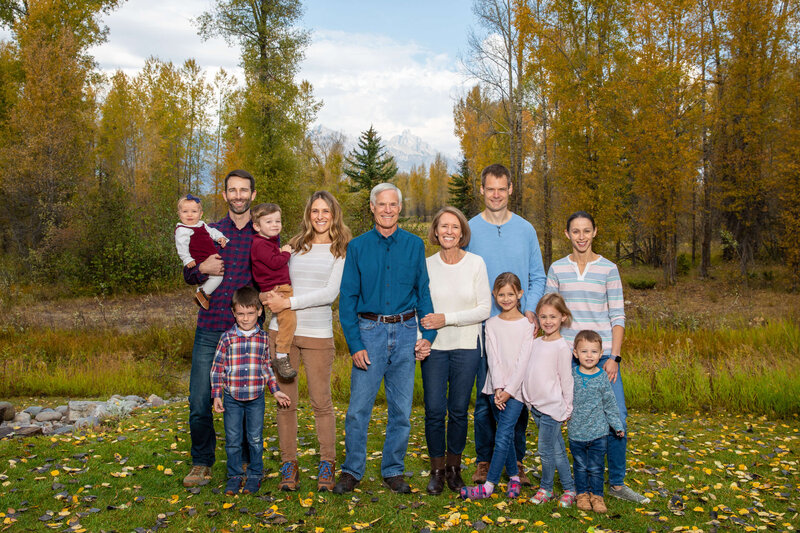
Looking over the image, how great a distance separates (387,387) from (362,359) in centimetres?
36

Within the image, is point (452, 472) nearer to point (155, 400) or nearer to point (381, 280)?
point (381, 280)

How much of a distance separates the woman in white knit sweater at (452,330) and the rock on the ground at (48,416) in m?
5.83

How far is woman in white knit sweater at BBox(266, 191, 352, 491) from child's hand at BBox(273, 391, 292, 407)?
0.05 m

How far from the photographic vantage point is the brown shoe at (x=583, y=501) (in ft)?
13.3

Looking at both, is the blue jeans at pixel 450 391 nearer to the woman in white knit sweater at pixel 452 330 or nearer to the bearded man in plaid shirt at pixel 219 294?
the woman in white knit sweater at pixel 452 330

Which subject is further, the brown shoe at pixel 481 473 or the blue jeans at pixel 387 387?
the brown shoe at pixel 481 473

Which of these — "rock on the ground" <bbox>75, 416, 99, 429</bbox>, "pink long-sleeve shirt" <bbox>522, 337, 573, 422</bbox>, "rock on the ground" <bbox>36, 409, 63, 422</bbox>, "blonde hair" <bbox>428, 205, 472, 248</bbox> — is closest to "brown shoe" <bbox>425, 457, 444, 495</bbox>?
"pink long-sleeve shirt" <bbox>522, 337, 573, 422</bbox>

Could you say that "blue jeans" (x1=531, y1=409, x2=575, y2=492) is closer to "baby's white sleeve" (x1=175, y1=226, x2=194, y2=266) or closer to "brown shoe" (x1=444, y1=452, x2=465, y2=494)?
"brown shoe" (x1=444, y1=452, x2=465, y2=494)

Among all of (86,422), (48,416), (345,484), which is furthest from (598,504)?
(48,416)

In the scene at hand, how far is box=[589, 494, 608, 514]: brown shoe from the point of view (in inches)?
159

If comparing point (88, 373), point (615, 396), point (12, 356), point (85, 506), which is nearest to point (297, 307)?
point (85, 506)

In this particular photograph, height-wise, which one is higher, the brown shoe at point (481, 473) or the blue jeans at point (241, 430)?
the blue jeans at point (241, 430)

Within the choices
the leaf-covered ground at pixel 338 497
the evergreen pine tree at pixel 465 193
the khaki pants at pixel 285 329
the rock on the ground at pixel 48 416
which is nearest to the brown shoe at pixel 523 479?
the leaf-covered ground at pixel 338 497

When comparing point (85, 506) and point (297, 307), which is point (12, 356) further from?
point (297, 307)
